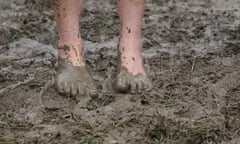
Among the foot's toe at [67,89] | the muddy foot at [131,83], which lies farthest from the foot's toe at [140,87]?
the foot's toe at [67,89]

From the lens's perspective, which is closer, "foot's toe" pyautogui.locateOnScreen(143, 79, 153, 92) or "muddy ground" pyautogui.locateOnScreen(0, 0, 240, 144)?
"muddy ground" pyautogui.locateOnScreen(0, 0, 240, 144)

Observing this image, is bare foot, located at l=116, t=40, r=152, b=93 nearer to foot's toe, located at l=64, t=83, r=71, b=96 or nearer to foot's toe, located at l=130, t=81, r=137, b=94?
foot's toe, located at l=130, t=81, r=137, b=94

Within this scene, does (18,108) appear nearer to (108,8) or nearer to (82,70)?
(82,70)

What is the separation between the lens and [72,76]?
2.59m

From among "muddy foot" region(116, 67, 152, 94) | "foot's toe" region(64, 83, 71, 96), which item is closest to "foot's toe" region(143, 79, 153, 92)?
"muddy foot" region(116, 67, 152, 94)

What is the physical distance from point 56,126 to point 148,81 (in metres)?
0.49

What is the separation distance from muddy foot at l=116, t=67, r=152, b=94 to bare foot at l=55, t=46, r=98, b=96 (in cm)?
10

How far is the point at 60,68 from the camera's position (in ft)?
8.67

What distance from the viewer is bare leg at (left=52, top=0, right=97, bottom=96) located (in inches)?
102

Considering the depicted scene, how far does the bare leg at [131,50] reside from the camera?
260 centimetres

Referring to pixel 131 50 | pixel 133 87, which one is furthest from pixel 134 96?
pixel 131 50

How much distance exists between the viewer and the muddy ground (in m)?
2.26

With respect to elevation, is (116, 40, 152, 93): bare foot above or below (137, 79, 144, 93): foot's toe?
above

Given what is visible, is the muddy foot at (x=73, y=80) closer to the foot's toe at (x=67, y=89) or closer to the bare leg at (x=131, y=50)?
the foot's toe at (x=67, y=89)
